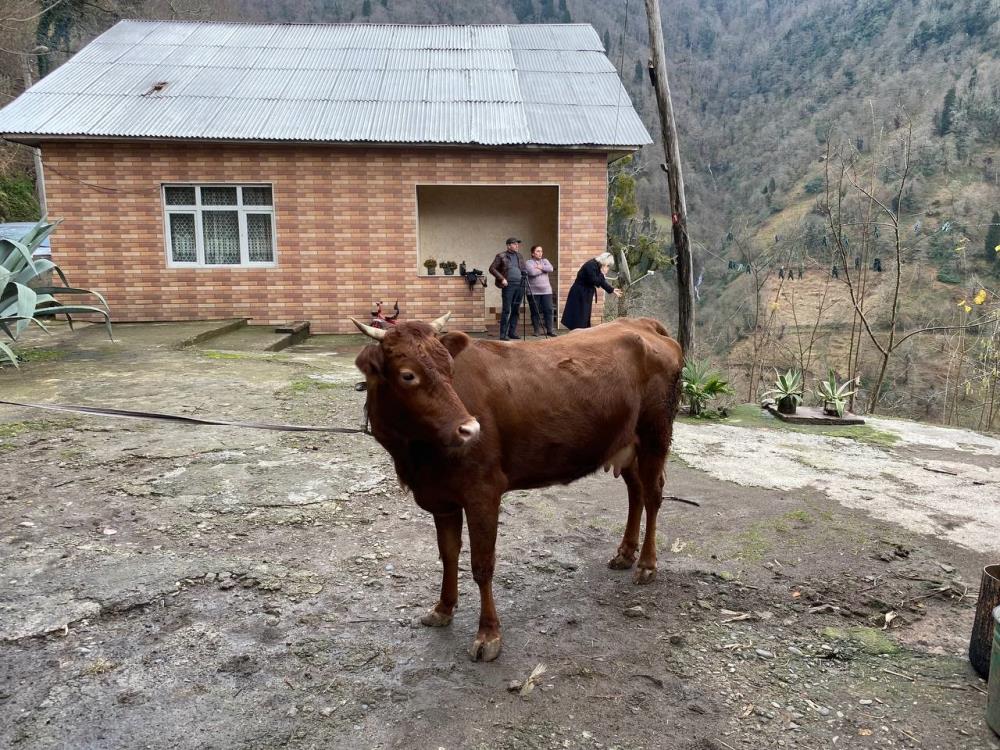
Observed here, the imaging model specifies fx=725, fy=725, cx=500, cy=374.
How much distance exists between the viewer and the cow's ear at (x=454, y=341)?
287cm

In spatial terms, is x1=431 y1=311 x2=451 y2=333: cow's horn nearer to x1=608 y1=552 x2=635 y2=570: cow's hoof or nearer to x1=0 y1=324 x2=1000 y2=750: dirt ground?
x1=0 y1=324 x2=1000 y2=750: dirt ground

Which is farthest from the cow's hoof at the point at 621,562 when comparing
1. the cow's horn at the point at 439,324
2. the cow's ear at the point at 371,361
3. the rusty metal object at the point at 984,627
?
the cow's ear at the point at 371,361

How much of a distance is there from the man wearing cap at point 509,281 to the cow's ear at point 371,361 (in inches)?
351

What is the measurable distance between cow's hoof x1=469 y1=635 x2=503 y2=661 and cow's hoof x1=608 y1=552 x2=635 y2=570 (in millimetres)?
1093

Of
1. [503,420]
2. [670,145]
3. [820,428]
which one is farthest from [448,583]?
[670,145]

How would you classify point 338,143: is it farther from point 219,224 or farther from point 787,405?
point 787,405

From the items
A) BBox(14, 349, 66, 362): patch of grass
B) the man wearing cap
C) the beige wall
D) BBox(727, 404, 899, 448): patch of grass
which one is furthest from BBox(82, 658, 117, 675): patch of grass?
the beige wall

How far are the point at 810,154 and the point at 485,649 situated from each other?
41334mm

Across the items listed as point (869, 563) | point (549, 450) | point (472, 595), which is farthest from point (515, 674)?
point (869, 563)

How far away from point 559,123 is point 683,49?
57974 millimetres

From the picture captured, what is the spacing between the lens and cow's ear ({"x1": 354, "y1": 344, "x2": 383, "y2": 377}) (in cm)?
261

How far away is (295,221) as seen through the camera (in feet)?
41.1

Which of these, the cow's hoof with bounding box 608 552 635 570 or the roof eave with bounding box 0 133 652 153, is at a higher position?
the roof eave with bounding box 0 133 652 153

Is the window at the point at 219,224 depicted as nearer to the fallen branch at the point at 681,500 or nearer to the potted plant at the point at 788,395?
the potted plant at the point at 788,395
